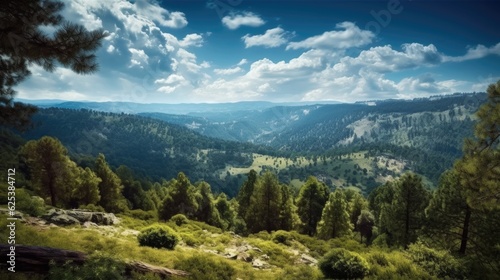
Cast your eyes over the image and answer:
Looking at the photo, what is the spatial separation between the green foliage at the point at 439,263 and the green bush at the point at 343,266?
442 centimetres

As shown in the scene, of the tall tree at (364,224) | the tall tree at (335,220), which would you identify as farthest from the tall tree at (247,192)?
the tall tree at (364,224)

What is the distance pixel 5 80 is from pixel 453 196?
29.7 m

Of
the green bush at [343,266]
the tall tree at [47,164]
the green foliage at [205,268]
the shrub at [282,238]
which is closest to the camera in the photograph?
the green foliage at [205,268]

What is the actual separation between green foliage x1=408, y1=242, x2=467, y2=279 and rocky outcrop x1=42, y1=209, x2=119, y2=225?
A: 27.1m

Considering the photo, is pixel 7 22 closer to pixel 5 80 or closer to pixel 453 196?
pixel 5 80

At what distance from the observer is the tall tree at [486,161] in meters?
12.6

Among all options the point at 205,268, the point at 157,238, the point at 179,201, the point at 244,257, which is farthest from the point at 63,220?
the point at 179,201

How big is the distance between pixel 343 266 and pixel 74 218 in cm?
2361

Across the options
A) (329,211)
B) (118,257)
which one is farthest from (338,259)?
(329,211)

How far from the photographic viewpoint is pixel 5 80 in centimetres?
1132

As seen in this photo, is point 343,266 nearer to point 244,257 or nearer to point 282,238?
point 244,257

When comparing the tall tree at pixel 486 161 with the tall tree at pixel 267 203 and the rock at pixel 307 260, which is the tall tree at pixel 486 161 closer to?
the rock at pixel 307 260

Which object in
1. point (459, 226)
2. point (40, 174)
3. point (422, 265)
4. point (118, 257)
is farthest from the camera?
point (40, 174)

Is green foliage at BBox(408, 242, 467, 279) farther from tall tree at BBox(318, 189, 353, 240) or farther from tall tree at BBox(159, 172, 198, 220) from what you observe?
tall tree at BBox(159, 172, 198, 220)
